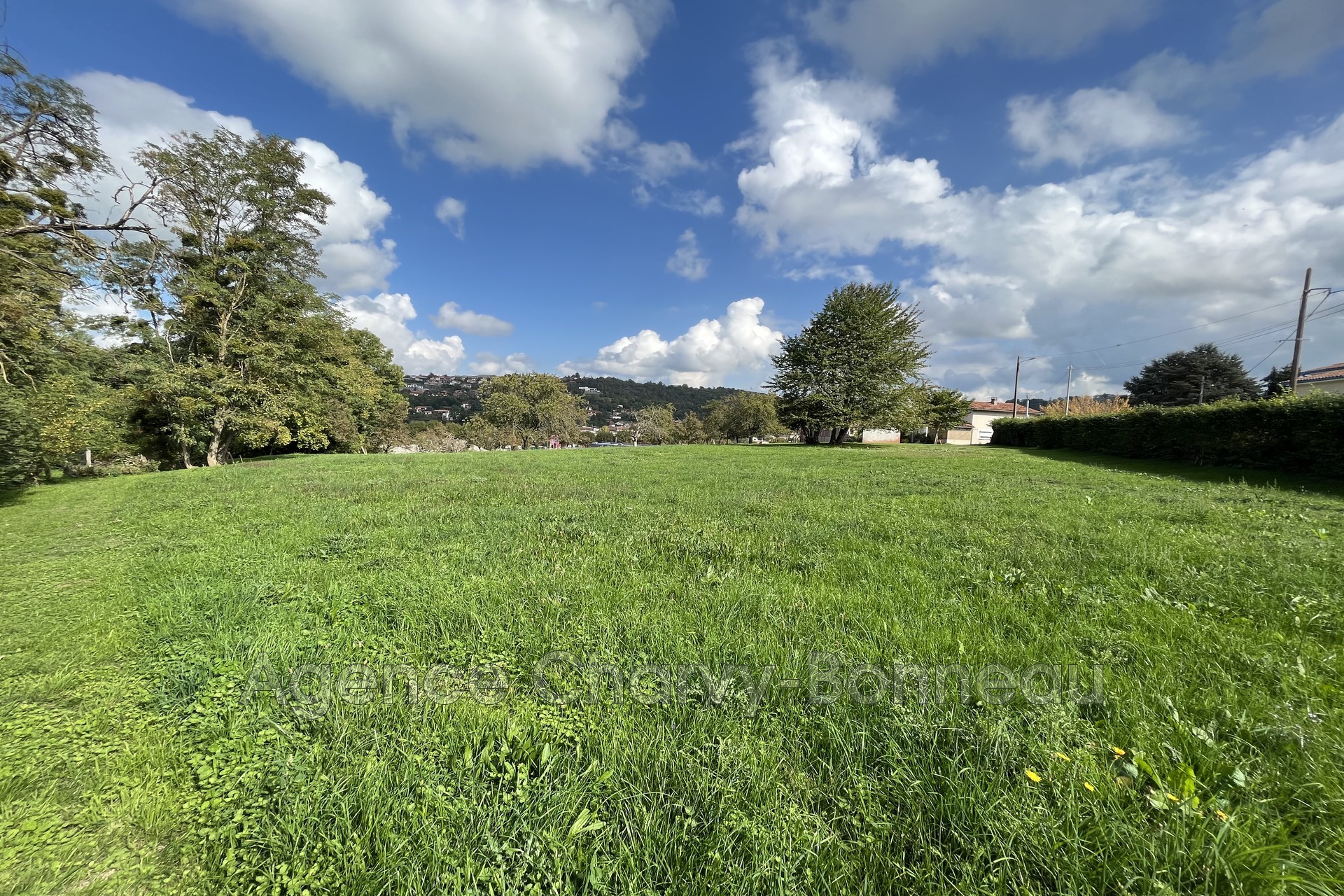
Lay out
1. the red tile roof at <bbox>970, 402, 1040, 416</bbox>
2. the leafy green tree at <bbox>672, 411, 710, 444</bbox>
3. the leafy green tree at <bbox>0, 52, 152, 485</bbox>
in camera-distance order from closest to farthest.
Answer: the leafy green tree at <bbox>0, 52, 152, 485</bbox>, the red tile roof at <bbox>970, 402, 1040, 416</bbox>, the leafy green tree at <bbox>672, 411, 710, 444</bbox>

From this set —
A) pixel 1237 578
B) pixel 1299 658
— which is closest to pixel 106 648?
pixel 1299 658

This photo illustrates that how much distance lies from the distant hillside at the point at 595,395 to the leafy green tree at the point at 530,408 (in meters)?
50.5

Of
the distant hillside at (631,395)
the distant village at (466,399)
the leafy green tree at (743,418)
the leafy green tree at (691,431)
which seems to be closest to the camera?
the leafy green tree at (743,418)

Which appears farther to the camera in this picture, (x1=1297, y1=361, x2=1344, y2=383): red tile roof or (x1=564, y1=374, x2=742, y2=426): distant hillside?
(x1=564, y1=374, x2=742, y2=426): distant hillside

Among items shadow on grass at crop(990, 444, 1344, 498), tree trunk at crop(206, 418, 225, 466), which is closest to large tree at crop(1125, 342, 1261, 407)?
shadow on grass at crop(990, 444, 1344, 498)

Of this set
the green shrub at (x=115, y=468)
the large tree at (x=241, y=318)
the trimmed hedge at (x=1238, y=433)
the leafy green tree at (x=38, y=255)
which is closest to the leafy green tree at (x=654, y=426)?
the large tree at (x=241, y=318)

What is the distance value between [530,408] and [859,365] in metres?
41.7

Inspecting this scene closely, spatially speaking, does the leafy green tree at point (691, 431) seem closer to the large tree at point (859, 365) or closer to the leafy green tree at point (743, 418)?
the leafy green tree at point (743, 418)

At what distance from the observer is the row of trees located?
10.1 metres

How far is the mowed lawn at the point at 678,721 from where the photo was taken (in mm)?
1570

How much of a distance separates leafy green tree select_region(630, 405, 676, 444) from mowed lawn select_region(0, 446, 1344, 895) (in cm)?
6556

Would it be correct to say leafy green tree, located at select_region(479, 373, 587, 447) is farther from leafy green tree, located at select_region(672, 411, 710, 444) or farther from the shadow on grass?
the shadow on grass

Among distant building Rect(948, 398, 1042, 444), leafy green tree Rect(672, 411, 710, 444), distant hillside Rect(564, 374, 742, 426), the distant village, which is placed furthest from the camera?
distant hillside Rect(564, 374, 742, 426)

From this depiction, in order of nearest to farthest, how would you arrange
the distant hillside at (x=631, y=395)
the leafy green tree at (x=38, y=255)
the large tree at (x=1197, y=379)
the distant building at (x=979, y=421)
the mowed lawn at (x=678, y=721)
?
the mowed lawn at (x=678, y=721), the leafy green tree at (x=38, y=255), the large tree at (x=1197, y=379), the distant building at (x=979, y=421), the distant hillside at (x=631, y=395)
